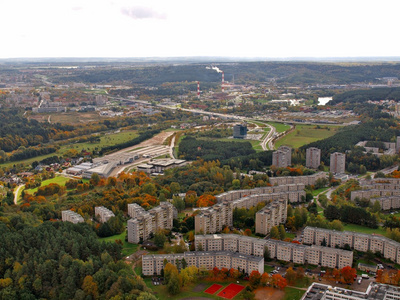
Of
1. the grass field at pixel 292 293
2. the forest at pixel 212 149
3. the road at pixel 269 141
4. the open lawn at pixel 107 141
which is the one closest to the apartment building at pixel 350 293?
the grass field at pixel 292 293

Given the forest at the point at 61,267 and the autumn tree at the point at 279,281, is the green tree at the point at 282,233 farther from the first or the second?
the forest at the point at 61,267

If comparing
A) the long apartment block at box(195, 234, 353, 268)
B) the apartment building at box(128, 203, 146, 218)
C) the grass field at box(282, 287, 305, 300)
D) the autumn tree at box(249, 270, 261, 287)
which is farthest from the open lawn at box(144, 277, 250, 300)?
the apartment building at box(128, 203, 146, 218)

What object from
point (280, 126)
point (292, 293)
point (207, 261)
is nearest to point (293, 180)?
point (207, 261)

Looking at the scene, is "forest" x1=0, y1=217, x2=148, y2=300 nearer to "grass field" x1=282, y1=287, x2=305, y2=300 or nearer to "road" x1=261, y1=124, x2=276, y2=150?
"grass field" x1=282, y1=287, x2=305, y2=300

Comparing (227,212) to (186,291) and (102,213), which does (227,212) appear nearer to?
(102,213)

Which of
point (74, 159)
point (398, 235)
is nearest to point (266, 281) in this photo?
point (398, 235)

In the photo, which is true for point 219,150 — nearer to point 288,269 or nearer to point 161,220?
point 161,220
